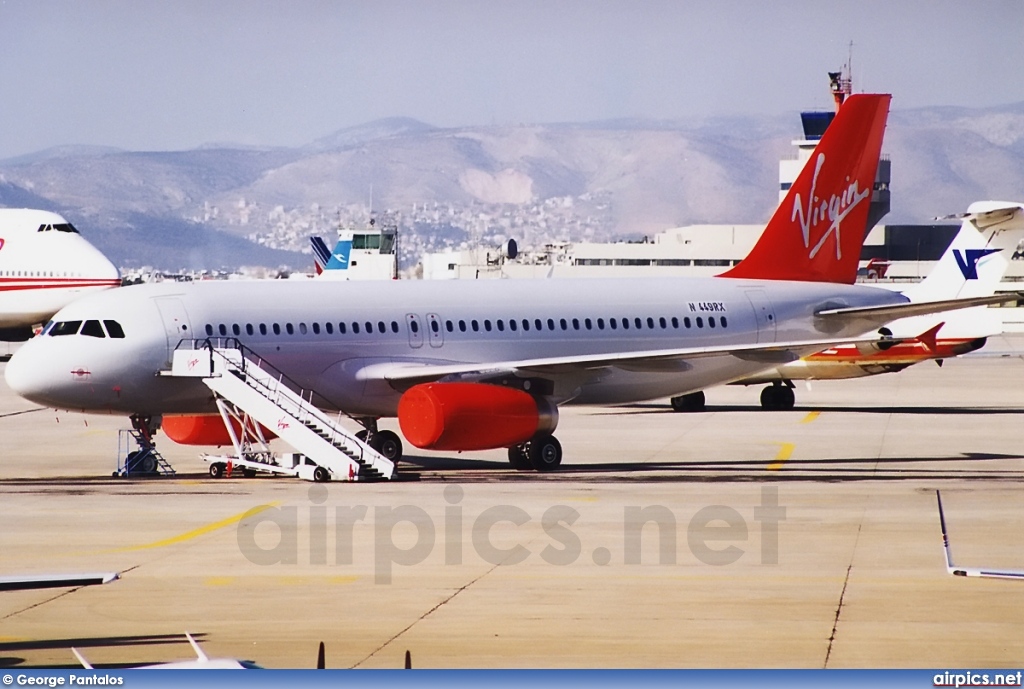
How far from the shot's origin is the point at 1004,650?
1577 centimetres

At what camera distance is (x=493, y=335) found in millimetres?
36938

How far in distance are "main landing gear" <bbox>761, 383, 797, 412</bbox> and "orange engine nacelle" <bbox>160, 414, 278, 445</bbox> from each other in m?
24.2

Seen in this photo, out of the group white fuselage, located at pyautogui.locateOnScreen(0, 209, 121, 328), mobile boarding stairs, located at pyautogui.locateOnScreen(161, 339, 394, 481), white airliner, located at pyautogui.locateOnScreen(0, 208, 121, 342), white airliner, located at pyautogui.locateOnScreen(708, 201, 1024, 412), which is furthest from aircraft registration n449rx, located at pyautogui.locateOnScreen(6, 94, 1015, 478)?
white airliner, located at pyautogui.locateOnScreen(0, 208, 121, 342)

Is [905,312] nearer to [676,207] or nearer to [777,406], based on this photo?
[777,406]

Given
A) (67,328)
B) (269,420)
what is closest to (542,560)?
(269,420)

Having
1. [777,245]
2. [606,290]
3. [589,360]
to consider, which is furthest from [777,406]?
[589,360]

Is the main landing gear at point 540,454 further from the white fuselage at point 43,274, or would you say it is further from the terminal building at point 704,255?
the terminal building at point 704,255

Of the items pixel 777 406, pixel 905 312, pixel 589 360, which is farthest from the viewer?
pixel 777 406

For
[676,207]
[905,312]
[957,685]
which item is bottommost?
[957,685]

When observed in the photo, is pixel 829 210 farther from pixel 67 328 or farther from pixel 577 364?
pixel 67 328

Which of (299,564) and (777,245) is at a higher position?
(777,245)

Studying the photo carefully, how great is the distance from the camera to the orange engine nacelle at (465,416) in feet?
105

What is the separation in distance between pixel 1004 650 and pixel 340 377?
21487 millimetres

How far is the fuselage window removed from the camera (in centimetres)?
3316
